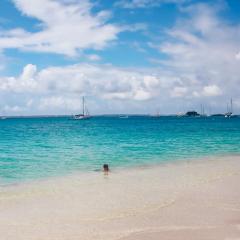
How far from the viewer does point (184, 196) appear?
56.2 feet

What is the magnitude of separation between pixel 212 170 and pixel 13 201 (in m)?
14.2

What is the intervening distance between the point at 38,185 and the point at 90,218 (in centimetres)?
804

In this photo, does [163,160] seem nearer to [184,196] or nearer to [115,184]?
[115,184]

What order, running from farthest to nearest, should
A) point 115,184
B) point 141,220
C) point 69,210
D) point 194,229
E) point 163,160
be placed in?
point 163,160, point 115,184, point 69,210, point 141,220, point 194,229

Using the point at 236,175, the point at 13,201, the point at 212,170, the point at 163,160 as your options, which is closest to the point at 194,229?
the point at 13,201

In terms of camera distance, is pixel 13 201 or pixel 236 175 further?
pixel 236 175

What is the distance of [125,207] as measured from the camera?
15180mm

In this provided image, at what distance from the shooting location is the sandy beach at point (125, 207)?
11945 mm

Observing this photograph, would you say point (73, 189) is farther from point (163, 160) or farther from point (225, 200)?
point (163, 160)

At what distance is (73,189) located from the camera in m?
19.4

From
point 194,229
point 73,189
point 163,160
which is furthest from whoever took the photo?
point 163,160

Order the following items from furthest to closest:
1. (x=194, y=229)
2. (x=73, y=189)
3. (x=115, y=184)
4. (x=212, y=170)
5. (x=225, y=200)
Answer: (x=212, y=170), (x=115, y=184), (x=73, y=189), (x=225, y=200), (x=194, y=229)

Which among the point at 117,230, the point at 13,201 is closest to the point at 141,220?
the point at 117,230

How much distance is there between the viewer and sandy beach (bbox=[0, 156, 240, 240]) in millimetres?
11945
